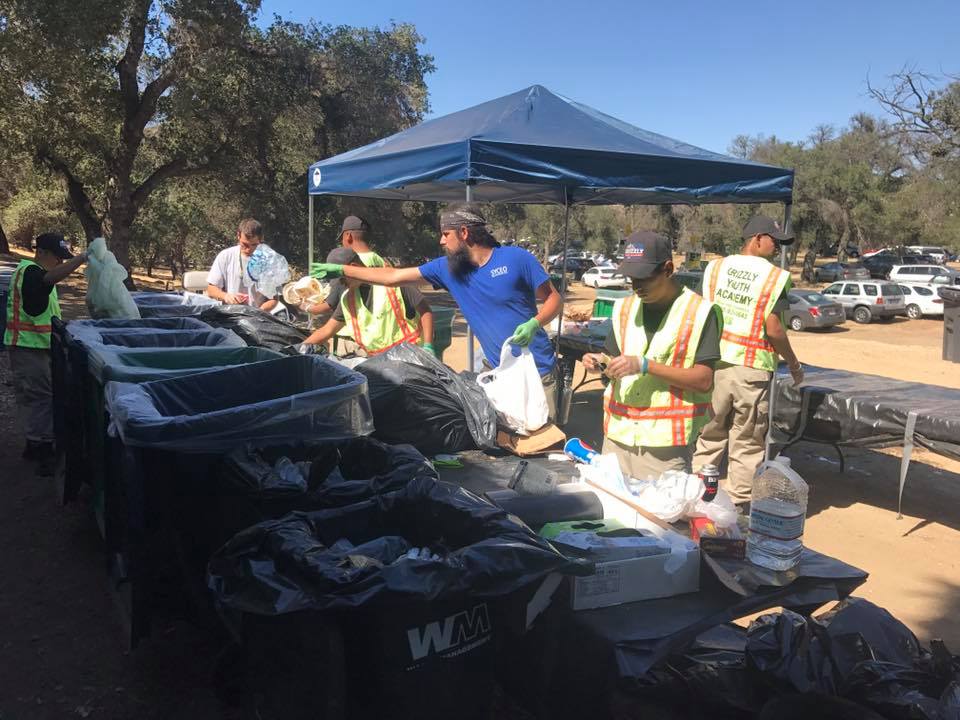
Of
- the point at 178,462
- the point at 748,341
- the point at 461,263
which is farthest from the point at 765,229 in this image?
the point at 178,462

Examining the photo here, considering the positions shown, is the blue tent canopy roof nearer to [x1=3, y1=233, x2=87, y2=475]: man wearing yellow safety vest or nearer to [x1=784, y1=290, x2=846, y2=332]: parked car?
[x1=3, y1=233, x2=87, y2=475]: man wearing yellow safety vest

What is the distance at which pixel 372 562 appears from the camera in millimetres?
1854

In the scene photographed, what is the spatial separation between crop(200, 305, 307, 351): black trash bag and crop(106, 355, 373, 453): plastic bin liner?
5.05ft

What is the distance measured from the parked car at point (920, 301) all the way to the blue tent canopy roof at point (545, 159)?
2223cm

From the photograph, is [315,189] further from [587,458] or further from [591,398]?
[587,458]

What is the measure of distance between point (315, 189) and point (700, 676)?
5.53 m

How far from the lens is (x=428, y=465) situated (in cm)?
256

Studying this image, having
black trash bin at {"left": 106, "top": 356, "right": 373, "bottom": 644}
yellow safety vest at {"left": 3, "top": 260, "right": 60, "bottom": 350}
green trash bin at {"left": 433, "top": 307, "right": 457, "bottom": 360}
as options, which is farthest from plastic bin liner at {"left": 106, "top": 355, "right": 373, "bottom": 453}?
green trash bin at {"left": 433, "top": 307, "right": 457, "bottom": 360}

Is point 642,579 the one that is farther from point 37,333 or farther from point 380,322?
point 37,333

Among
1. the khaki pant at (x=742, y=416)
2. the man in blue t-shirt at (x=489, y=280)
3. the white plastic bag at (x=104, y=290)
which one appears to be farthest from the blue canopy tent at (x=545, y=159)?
the white plastic bag at (x=104, y=290)

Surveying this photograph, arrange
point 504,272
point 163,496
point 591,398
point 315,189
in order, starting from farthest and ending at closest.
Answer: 1. point 591,398
2. point 315,189
3. point 504,272
4. point 163,496

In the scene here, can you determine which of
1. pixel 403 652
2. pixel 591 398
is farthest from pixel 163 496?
pixel 591 398

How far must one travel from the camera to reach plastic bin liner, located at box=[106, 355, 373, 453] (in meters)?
2.47

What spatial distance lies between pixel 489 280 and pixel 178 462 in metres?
2.00
